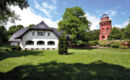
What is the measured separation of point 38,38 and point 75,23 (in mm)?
12062

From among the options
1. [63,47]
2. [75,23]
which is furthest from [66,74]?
[75,23]

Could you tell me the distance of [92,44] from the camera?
30.9 m

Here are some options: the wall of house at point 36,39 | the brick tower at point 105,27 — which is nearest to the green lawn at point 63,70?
the wall of house at point 36,39

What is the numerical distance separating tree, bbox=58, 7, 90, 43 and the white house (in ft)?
16.4

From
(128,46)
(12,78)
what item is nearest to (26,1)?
(12,78)

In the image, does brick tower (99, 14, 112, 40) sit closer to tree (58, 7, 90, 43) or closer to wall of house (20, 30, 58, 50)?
tree (58, 7, 90, 43)

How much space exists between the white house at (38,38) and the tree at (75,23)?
196 inches

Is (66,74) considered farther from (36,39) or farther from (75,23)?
(75,23)

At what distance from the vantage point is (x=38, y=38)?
21562 millimetres

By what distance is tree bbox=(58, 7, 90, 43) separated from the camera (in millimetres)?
22281

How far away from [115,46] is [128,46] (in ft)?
10.3

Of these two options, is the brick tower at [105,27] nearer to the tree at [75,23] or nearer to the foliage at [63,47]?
the tree at [75,23]

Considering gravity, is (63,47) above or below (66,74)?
above

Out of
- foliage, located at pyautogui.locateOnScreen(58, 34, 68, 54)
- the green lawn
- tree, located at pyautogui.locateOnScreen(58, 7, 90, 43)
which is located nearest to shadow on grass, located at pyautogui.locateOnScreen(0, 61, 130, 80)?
the green lawn
